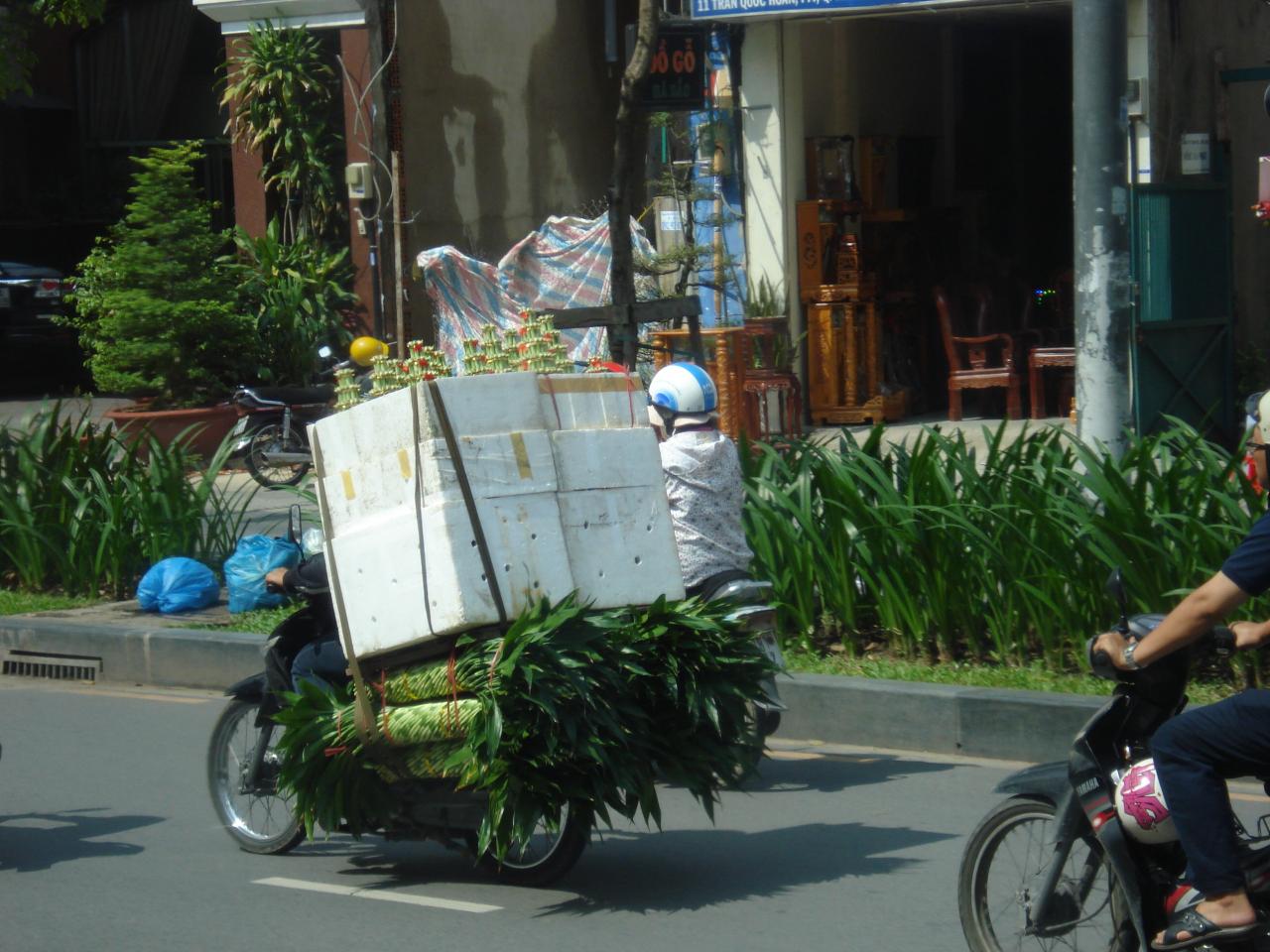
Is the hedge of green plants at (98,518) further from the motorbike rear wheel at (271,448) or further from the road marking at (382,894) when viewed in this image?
the road marking at (382,894)

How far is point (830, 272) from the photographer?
1698 cm

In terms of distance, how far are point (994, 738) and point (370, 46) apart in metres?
13.0

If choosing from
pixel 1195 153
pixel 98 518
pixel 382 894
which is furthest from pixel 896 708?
pixel 1195 153

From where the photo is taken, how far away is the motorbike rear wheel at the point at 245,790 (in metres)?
6.63

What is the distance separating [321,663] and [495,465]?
1.11 m

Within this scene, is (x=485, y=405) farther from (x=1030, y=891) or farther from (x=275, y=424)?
(x=275, y=424)

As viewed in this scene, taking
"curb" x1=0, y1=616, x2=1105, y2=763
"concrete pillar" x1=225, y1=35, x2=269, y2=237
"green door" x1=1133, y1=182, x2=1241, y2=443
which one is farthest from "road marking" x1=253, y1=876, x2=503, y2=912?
"concrete pillar" x1=225, y1=35, x2=269, y2=237

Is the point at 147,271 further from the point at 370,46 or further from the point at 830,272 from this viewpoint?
the point at 830,272

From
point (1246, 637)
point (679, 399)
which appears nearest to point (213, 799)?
point (679, 399)

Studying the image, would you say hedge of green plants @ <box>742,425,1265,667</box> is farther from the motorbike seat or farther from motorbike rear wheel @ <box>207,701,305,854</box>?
the motorbike seat

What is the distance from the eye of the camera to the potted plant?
16922 millimetres

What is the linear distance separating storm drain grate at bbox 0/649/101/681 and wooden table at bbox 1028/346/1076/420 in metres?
8.94

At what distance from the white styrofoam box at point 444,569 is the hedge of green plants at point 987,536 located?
302cm

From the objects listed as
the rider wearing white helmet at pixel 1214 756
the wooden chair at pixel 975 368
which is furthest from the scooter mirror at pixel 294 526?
the wooden chair at pixel 975 368
